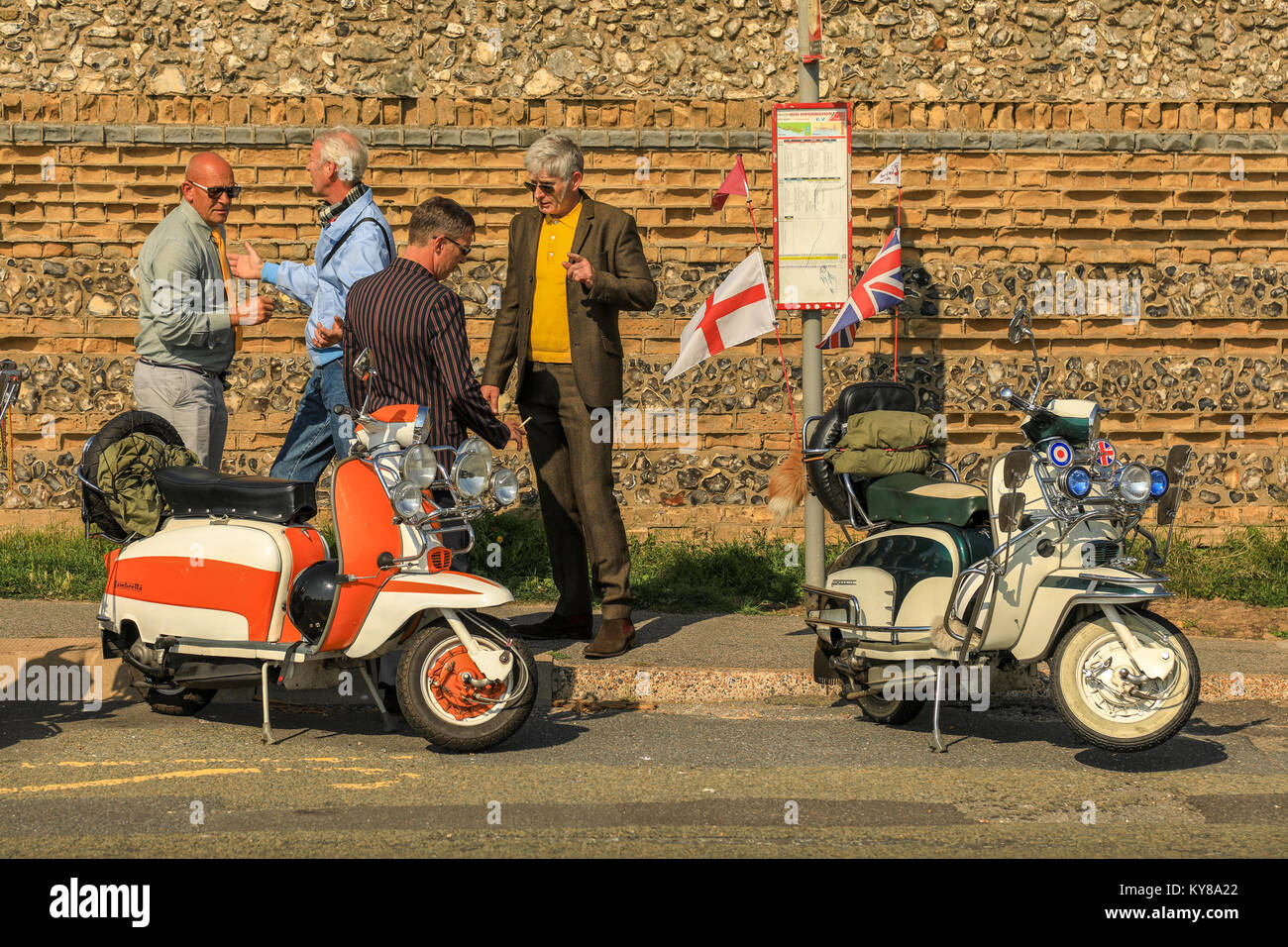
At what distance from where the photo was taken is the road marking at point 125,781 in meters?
5.97

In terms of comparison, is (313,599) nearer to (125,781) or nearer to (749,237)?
(125,781)

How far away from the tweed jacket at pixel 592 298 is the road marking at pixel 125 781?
2.61 metres

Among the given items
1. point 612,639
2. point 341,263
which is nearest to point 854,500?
point 612,639

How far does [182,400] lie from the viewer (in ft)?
25.8

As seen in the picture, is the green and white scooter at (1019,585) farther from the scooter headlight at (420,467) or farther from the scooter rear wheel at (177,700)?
the scooter rear wheel at (177,700)

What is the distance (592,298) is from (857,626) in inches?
85.5

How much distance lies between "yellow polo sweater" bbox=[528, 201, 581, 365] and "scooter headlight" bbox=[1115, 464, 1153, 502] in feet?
9.78

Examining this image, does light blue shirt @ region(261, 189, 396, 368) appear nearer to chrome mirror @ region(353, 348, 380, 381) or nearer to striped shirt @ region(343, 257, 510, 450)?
striped shirt @ region(343, 257, 510, 450)

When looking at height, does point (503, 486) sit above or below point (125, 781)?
above

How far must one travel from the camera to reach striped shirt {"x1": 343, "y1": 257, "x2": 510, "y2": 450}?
7.20 metres

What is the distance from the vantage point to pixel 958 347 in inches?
448

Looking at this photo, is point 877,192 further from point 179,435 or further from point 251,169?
point 179,435

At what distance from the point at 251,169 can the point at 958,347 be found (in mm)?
5057

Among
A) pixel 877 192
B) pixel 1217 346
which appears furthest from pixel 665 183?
pixel 1217 346
